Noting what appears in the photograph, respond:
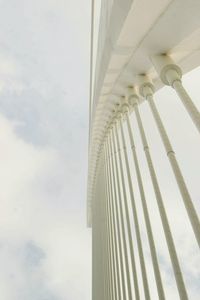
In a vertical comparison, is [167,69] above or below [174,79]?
above

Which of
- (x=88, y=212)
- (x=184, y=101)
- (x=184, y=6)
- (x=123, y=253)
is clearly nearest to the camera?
(x=184, y=101)

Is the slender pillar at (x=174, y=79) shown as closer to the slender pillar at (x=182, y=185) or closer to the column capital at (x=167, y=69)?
the column capital at (x=167, y=69)

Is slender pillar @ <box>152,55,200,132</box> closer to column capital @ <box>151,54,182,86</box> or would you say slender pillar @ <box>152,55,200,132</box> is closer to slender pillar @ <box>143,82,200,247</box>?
column capital @ <box>151,54,182,86</box>

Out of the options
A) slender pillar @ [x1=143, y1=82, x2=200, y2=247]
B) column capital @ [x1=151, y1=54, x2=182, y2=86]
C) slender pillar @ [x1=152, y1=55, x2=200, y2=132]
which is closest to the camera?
slender pillar @ [x1=143, y1=82, x2=200, y2=247]

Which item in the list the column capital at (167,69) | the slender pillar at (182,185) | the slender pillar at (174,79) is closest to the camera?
the slender pillar at (182,185)

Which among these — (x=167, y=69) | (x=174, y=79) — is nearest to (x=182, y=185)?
(x=174, y=79)

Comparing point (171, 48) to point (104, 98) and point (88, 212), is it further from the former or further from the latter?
point (88, 212)

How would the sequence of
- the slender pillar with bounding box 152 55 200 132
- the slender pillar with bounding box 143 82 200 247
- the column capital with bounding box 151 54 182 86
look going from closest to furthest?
the slender pillar with bounding box 143 82 200 247 → the slender pillar with bounding box 152 55 200 132 → the column capital with bounding box 151 54 182 86

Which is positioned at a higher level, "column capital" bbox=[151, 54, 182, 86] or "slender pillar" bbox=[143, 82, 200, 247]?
"column capital" bbox=[151, 54, 182, 86]

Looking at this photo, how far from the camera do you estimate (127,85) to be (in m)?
6.93

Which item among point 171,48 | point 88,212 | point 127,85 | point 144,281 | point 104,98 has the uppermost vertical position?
point 88,212

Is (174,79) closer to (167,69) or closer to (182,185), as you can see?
(167,69)

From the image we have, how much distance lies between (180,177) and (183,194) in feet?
0.81

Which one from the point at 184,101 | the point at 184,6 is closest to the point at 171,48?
the point at 184,6
